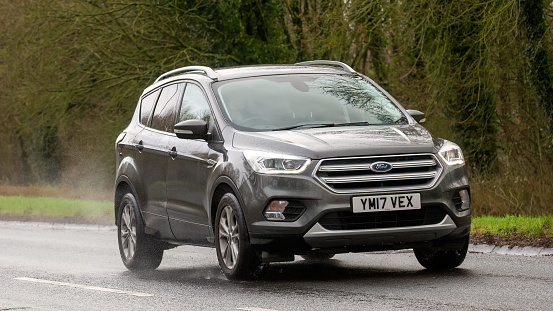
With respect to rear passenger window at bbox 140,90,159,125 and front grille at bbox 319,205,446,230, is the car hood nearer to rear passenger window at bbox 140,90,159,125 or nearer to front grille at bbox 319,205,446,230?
front grille at bbox 319,205,446,230

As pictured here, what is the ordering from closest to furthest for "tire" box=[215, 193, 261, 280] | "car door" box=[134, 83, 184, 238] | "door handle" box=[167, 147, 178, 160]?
"tire" box=[215, 193, 261, 280] < "door handle" box=[167, 147, 178, 160] < "car door" box=[134, 83, 184, 238]

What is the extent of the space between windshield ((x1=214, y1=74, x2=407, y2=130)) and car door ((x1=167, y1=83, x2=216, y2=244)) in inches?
13.6

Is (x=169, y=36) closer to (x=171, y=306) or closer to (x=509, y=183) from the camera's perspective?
(x=509, y=183)

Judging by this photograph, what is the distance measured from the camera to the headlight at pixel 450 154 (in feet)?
30.3

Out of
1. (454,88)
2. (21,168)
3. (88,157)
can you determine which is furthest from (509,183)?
(21,168)

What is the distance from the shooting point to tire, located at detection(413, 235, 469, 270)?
9875 mm

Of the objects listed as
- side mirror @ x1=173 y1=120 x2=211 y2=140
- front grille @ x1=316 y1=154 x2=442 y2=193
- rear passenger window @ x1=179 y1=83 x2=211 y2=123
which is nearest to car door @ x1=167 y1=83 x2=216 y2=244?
rear passenger window @ x1=179 y1=83 x2=211 y2=123

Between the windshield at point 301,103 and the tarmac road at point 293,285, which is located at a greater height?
the windshield at point 301,103

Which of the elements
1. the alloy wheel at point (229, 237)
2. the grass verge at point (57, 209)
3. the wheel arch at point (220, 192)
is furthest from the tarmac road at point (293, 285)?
the grass verge at point (57, 209)

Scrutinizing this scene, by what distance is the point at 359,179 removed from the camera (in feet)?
28.9

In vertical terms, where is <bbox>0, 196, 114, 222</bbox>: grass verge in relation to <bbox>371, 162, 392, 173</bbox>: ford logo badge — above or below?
below

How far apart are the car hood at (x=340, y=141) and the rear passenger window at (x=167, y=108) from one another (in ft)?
5.69

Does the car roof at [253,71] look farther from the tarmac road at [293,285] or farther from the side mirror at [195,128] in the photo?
the tarmac road at [293,285]

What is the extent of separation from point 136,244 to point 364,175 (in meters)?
3.64
